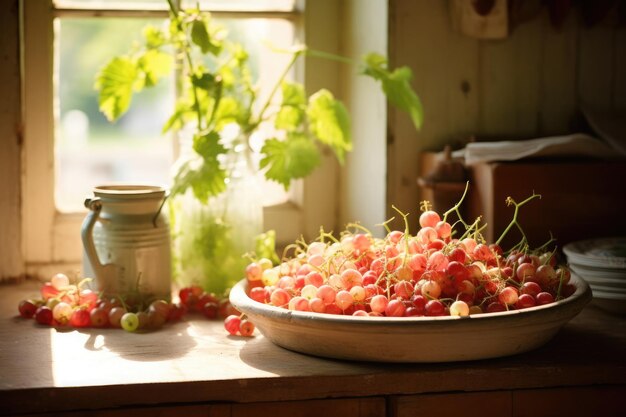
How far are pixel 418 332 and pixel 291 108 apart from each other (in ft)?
2.50

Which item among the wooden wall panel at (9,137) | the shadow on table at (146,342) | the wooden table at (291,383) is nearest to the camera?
the wooden table at (291,383)

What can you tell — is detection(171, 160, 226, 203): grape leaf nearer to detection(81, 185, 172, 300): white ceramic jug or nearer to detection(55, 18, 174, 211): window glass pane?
detection(81, 185, 172, 300): white ceramic jug

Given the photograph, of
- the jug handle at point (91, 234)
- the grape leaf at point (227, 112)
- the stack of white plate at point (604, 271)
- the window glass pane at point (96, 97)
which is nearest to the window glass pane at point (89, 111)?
the window glass pane at point (96, 97)

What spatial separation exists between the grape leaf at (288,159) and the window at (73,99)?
0.34m

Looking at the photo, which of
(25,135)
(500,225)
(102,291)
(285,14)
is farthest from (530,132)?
(25,135)

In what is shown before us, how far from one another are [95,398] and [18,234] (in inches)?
32.4

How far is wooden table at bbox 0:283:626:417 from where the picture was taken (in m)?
1.21

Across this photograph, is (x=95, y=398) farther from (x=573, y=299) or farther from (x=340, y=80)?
(x=340, y=80)

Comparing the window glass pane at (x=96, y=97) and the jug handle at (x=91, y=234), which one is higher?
the window glass pane at (x=96, y=97)

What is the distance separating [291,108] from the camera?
185 centimetres

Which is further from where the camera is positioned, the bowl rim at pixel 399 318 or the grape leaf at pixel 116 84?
the grape leaf at pixel 116 84

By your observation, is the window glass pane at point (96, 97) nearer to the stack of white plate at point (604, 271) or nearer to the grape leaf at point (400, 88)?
the grape leaf at point (400, 88)

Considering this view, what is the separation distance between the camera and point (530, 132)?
195 centimetres

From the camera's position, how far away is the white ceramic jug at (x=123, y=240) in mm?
1623
